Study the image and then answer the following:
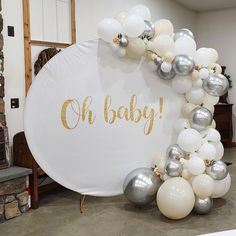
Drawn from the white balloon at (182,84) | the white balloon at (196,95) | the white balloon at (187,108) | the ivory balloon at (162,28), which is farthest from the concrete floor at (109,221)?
the ivory balloon at (162,28)

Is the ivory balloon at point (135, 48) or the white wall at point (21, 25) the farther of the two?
the white wall at point (21, 25)

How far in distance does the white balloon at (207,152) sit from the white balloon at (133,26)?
118 centimetres

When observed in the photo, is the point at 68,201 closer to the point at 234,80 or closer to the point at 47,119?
the point at 47,119

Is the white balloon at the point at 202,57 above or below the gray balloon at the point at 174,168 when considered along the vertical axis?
above

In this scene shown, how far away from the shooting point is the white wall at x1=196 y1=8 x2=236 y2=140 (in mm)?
6496

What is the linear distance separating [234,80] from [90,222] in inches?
183

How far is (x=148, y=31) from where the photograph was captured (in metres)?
3.03

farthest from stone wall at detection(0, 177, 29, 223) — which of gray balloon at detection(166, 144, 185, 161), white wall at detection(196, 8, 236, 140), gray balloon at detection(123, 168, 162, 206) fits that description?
white wall at detection(196, 8, 236, 140)

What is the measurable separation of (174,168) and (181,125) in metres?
0.45

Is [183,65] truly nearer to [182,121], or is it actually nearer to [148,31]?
[148,31]

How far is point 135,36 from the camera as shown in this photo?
296 cm

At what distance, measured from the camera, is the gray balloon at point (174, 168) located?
3011mm

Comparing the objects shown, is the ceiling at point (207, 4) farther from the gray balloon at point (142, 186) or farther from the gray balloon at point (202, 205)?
the gray balloon at point (202, 205)

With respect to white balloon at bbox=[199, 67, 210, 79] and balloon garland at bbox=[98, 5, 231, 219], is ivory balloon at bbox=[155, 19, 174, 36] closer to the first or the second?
balloon garland at bbox=[98, 5, 231, 219]
